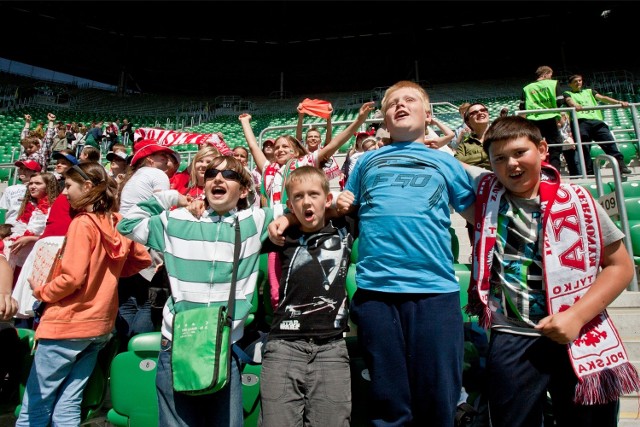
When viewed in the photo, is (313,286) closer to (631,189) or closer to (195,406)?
(195,406)

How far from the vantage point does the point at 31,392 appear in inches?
74.6

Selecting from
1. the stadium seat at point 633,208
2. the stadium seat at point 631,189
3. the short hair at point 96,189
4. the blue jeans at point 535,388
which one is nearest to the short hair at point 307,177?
the blue jeans at point 535,388

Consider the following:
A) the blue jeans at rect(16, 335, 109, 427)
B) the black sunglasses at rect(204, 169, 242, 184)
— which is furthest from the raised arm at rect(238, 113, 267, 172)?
the blue jeans at rect(16, 335, 109, 427)

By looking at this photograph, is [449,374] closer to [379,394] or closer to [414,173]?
[379,394]

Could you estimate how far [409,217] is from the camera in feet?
5.08

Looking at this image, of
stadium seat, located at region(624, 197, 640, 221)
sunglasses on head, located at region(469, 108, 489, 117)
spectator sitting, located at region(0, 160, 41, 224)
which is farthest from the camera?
spectator sitting, located at region(0, 160, 41, 224)

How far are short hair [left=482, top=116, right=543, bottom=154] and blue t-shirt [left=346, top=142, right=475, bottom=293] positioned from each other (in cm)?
19

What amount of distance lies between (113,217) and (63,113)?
1868 cm

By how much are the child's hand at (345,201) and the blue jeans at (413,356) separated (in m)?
0.40

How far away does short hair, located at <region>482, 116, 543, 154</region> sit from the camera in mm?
1519

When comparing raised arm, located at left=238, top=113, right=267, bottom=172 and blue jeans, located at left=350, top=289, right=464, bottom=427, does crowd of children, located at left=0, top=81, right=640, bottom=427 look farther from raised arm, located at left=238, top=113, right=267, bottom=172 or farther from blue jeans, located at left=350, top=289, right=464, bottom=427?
raised arm, located at left=238, top=113, right=267, bottom=172

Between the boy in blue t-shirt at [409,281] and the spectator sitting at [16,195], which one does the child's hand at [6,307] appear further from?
the spectator sitting at [16,195]

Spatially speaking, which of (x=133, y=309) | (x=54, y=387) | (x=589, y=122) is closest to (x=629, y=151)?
(x=589, y=122)

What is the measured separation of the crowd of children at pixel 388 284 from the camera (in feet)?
4.57
